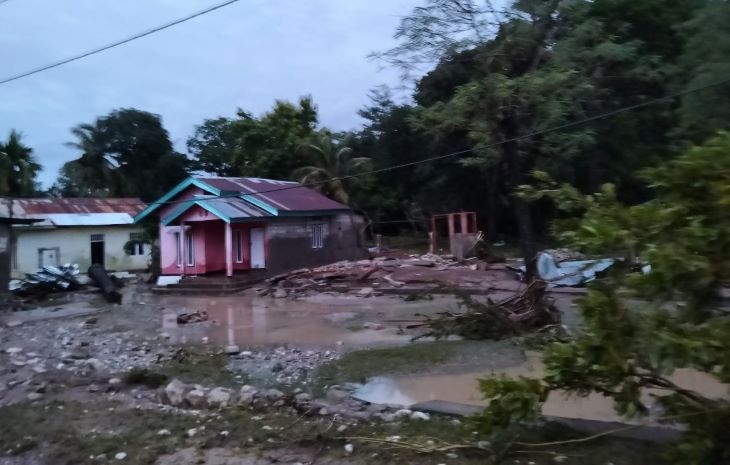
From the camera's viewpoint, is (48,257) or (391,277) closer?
(391,277)

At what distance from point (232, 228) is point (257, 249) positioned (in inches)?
58.5

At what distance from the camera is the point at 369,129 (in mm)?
44906

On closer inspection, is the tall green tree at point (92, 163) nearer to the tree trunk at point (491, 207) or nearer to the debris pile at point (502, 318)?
the tree trunk at point (491, 207)

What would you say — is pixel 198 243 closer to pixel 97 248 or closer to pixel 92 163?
pixel 97 248

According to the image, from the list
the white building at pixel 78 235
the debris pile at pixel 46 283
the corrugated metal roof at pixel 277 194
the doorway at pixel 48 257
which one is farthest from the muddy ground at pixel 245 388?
the doorway at pixel 48 257

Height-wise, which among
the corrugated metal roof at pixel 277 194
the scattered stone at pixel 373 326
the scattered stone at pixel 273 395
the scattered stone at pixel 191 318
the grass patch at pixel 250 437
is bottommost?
the grass patch at pixel 250 437

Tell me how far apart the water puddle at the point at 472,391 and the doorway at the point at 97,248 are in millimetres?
32446

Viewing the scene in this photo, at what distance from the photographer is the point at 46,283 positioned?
27.3 meters

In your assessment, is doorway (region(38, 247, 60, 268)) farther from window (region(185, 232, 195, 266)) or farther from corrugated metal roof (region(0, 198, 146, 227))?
window (region(185, 232, 195, 266))

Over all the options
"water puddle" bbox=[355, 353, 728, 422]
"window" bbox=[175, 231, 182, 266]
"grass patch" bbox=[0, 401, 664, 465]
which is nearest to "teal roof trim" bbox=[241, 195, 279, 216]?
"window" bbox=[175, 231, 182, 266]

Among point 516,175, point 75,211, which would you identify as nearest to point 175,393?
point 516,175

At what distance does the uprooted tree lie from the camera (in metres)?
4.67

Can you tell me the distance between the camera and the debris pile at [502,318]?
13.6m

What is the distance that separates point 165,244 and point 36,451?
2555 centimetres
